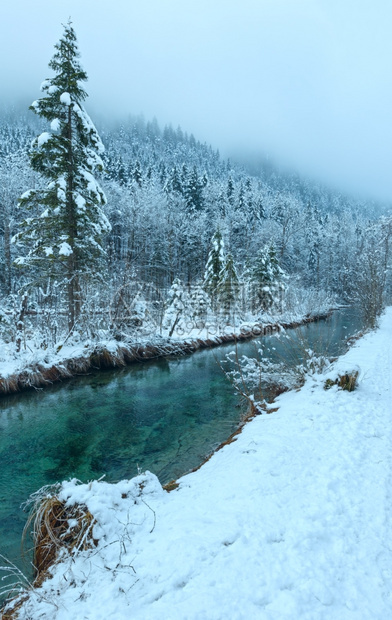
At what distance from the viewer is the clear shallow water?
18.0 feet

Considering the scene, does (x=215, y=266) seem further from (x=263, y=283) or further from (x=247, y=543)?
(x=247, y=543)

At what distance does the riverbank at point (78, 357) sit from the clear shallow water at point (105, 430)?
440mm

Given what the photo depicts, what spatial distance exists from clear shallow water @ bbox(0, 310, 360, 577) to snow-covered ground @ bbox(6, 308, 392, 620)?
5.39 ft

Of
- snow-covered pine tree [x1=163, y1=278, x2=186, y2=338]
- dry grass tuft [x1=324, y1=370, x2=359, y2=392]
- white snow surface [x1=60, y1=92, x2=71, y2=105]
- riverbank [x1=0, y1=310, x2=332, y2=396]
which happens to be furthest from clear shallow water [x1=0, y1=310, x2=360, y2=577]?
white snow surface [x1=60, y1=92, x2=71, y2=105]

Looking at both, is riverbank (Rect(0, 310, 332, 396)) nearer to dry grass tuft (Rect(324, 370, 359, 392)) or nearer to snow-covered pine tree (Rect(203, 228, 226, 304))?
dry grass tuft (Rect(324, 370, 359, 392))

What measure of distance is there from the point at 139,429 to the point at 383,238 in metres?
33.6

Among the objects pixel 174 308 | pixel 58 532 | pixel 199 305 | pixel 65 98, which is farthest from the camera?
pixel 199 305

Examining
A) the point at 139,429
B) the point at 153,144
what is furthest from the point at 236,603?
the point at 153,144

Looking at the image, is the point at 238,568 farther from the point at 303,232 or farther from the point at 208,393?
the point at 303,232

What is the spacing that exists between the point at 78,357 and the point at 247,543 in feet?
33.0

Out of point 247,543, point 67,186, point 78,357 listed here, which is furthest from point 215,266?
point 247,543

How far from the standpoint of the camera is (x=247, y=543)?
8.64 feet

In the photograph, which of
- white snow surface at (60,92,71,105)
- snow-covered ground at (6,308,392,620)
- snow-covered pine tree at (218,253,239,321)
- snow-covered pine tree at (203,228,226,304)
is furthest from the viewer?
snow-covered pine tree at (203,228,226,304)

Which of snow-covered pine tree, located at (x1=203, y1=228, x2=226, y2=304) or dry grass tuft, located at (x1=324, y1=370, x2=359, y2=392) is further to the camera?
snow-covered pine tree, located at (x1=203, y1=228, x2=226, y2=304)
